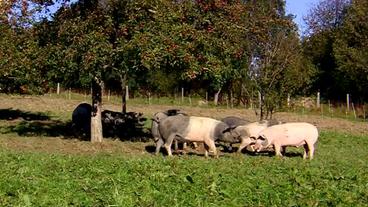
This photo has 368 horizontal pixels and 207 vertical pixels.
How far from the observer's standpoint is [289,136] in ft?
59.8

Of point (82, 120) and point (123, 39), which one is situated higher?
point (123, 39)

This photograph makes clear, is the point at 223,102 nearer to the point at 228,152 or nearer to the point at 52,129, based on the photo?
the point at 52,129

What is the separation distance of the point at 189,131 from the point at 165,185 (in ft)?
28.9

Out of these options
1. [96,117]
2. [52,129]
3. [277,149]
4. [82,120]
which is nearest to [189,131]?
[277,149]

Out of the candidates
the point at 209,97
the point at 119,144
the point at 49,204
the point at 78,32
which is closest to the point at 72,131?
the point at 119,144

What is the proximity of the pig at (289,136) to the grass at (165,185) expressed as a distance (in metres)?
5.95

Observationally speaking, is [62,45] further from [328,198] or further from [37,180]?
[328,198]

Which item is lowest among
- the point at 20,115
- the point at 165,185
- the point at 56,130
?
the point at 56,130

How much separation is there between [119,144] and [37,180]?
33.7 ft

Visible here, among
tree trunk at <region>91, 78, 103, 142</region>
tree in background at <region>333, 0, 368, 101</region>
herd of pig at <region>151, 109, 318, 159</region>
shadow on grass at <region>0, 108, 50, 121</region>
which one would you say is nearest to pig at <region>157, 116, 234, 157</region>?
herd of pig at <region>151, 109, 318, 159</region>

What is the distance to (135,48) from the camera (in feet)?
56.7

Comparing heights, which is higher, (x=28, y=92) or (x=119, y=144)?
(x=28, y=92)

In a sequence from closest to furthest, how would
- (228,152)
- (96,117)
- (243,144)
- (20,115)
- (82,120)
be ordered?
(243,144), (228,152), (96,117), (82,120), (20,115)

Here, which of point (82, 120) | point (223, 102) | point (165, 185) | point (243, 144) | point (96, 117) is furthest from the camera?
point (223, 102)
